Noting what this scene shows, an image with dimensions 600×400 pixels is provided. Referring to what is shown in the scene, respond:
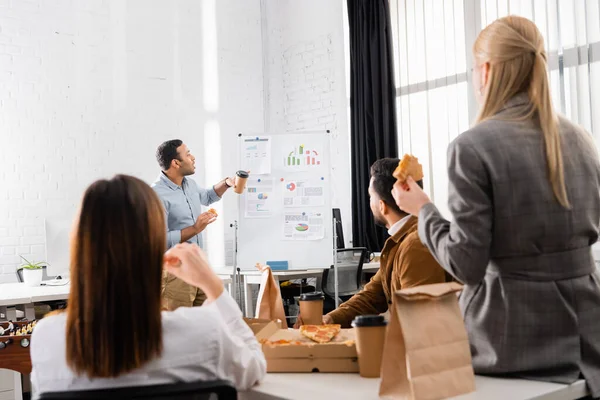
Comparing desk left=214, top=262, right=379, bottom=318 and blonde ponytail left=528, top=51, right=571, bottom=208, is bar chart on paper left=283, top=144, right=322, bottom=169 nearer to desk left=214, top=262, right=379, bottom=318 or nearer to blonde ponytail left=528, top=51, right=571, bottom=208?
desk left=214, top=262, right=379, bottom=318

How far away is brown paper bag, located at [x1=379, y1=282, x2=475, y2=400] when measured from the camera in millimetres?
1259

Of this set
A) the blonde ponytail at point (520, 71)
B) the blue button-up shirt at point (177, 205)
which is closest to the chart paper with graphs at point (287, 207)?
the blue button-up shirt at point (177, 205)

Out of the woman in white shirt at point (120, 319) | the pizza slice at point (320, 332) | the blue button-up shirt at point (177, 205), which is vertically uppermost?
the blue button-up shirt at point (177, 205)

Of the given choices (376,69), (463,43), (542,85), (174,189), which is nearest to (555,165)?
(542,85)

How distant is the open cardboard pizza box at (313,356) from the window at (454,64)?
3624 mm

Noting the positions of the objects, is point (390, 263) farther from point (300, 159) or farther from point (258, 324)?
point (300, 159)

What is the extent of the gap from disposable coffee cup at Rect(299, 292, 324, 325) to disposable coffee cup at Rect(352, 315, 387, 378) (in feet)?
1.50

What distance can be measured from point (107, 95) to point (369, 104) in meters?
2.56

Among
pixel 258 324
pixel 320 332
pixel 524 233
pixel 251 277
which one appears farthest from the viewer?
pixel 251 277

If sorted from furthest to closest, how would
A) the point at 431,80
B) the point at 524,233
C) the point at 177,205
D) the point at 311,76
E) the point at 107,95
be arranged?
the point at 311,76
the point at 107,95
the point at 431,80
the point at 177,205
the point at 524,233

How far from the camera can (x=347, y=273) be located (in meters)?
5.45

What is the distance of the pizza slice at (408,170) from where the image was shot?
155 centimetres

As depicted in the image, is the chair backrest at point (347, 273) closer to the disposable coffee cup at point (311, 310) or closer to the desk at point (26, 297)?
the desk at point (26, 297)

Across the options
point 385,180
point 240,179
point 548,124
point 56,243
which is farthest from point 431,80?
point 548,124
